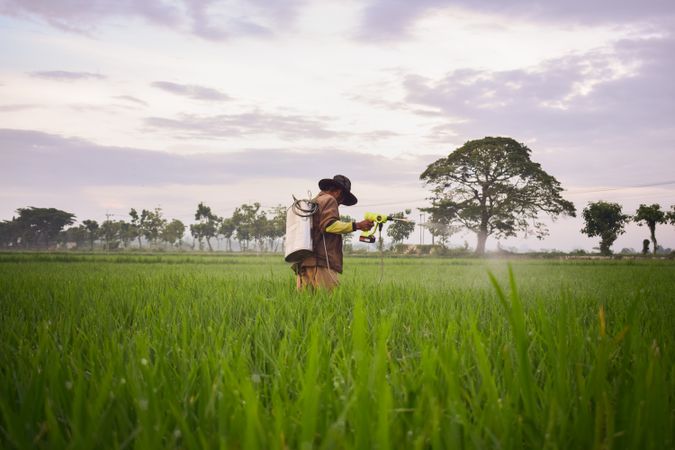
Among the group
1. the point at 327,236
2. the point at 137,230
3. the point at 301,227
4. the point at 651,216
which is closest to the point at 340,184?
the point at 327,236

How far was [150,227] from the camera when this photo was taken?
92.1 meters

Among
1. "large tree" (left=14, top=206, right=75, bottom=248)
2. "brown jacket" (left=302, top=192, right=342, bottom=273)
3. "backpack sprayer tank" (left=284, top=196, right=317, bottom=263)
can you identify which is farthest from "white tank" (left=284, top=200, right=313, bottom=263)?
"large tree" (left=14, top=206, right=75, bottom=248)

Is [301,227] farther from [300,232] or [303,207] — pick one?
[303,207]

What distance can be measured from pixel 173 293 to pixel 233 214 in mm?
89761

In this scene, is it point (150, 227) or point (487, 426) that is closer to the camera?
point (487, 426)

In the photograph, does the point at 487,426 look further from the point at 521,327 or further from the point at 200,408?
the point at 200,408

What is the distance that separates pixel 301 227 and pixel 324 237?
0.38 metres

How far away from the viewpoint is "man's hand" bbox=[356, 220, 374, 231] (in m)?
4.94

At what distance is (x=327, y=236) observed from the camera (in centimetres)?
526

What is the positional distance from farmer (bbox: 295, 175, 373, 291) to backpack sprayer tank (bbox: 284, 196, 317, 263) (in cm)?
16

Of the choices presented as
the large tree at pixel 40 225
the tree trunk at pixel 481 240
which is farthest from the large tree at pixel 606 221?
the large tree at pixel 40 225

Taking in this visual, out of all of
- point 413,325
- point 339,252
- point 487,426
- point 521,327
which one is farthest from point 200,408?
point 339,252

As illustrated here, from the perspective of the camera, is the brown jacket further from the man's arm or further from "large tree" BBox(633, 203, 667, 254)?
"large tree" BBox(633, 203, 667, 254)

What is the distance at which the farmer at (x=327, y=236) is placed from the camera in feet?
16.3
